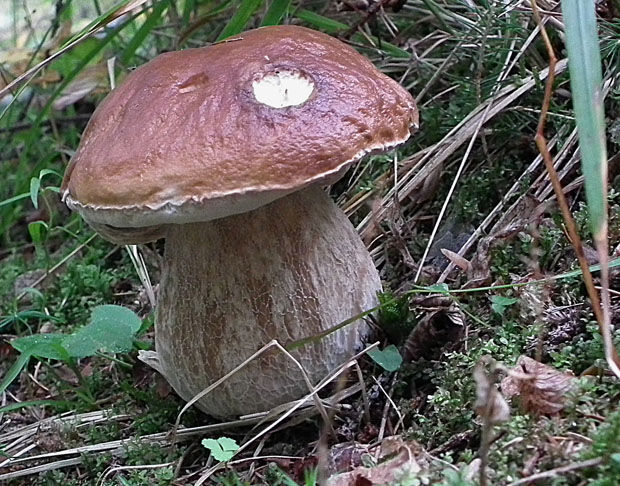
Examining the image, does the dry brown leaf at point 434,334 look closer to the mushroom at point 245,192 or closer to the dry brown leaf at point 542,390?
the mushroom at point 245,192

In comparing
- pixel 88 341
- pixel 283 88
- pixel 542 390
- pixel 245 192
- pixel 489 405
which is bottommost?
pixel 88 341

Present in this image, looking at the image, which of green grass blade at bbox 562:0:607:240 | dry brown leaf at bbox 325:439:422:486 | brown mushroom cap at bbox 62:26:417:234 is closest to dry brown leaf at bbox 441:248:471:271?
brown mushroom cap at bbox 62:26:417:234

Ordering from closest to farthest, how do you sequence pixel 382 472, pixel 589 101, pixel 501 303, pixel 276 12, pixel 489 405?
pixel 489 405
pixel 589 101
pixel 382 472
pixel 501 303
pixel 276 12

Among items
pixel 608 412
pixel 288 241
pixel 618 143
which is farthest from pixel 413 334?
pixel 618 143

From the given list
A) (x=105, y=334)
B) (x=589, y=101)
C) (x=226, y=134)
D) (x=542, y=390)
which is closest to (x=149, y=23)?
(x=105, y=334)

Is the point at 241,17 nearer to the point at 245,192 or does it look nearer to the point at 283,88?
the point at 283,88

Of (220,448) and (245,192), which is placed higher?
(245,192)
